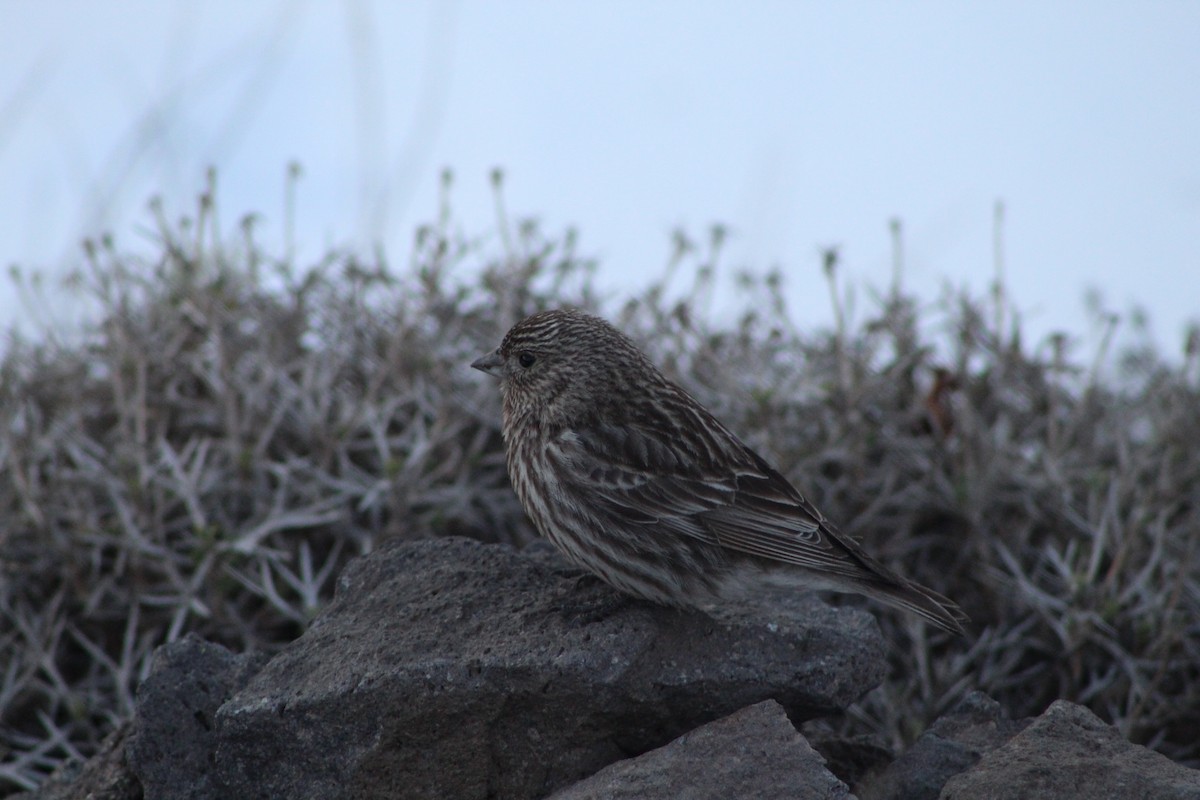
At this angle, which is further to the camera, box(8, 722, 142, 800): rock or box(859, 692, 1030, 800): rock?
box(8, 722, 142, 800): rock

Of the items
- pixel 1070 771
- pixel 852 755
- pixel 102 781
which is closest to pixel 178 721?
pixel 102 781

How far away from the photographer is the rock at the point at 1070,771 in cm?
305

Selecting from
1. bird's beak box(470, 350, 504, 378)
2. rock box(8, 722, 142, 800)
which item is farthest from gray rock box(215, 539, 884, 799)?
bird's beak box(470, 350, 504, 378)

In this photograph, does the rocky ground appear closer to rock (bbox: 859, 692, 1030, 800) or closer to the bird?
rock (bbox: 859, 692, 1030, 800)

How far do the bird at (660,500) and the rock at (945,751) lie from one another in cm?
27

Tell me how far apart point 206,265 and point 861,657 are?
442 centimetres

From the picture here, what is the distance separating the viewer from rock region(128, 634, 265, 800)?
361 centimetres

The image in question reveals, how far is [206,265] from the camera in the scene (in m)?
6.64

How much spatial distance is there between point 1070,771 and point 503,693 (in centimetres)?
153

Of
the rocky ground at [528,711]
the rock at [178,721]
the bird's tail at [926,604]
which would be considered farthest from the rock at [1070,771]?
the rock at [178,721]

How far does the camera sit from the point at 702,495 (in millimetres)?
4059

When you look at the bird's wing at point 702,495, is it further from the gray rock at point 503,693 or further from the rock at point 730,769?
the rock at point 730,769

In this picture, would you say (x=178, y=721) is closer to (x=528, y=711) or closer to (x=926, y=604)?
(x=528, y=711)

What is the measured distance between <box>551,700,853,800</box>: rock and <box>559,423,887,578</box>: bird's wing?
2.33ft
